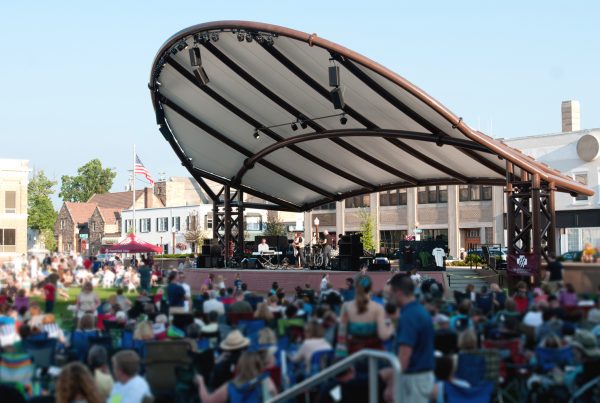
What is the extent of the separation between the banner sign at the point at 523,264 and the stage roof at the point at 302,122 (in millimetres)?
2243

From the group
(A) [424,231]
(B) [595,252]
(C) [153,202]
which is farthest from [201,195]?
(B) [595,252]

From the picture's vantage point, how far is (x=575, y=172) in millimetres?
49844

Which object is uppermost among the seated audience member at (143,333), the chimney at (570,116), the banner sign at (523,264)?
the chimney at (570,116)

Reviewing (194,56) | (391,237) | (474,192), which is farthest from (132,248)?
(391,237)

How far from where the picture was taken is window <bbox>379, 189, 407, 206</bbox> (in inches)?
2431

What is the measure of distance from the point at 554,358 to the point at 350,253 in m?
21.4

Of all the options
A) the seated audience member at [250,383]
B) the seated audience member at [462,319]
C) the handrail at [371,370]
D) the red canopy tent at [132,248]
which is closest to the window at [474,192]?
the red canopy tent at [132,248]

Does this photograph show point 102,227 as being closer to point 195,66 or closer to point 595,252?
point 195,66

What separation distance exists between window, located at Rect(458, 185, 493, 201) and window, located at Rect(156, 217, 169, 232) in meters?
32.3

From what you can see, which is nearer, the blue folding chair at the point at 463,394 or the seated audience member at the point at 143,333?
the blue folding chair at the point at 463,394

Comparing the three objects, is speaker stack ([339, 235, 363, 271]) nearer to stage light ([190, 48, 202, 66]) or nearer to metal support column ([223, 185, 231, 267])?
metal support column ([223, 185, 231, 267])

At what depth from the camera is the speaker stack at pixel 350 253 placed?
30469mm

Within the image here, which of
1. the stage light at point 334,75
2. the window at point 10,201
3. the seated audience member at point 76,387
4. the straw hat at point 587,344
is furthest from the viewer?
the window at point 10,201

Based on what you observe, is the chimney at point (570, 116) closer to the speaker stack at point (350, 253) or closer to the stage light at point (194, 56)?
the speaker stack at point (350, 253)
